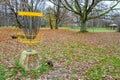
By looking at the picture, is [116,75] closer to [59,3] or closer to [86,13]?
[86,13]

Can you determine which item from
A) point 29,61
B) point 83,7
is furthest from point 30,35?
point 83,7

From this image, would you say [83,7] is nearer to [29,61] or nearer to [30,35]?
[30,35]

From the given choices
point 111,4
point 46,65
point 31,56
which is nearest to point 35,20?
point 31,56

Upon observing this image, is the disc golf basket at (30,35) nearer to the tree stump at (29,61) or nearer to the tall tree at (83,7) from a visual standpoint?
the tree stump at (29,61)

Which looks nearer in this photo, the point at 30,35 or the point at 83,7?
the point at 30,35

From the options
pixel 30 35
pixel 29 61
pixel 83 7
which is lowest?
pixel 29 61

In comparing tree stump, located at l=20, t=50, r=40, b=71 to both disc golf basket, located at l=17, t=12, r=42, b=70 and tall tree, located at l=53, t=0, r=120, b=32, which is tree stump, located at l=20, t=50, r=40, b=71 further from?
tall tree, located at l=53, t=0, r=120, b=32

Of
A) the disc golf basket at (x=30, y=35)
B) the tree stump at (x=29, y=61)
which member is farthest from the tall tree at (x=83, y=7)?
the tree stump at (x=29, y=61)

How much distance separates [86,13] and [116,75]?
13.0 meters

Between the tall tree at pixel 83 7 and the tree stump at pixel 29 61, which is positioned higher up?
the tall tree at pixel 83 7

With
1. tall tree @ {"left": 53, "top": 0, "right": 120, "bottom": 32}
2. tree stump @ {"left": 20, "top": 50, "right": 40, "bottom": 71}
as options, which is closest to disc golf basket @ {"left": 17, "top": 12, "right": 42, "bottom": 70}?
tree stump @ {"left": 20, "top": 50, "right": 40, "bottom": 71}

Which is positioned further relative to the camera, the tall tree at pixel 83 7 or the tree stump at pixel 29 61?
the tall tree at pixel 83 7

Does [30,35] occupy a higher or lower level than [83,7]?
lower

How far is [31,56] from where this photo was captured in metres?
4.68
